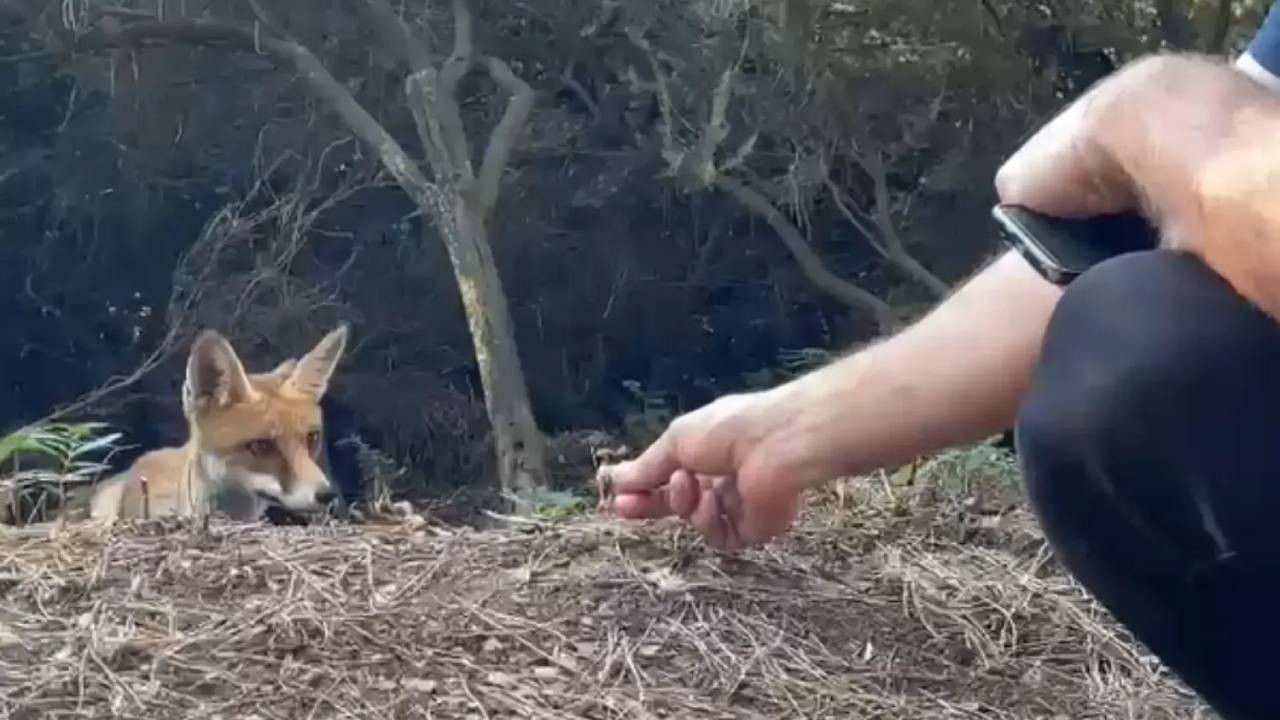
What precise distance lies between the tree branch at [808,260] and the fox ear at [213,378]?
179 centimetres

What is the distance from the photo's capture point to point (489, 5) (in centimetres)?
498

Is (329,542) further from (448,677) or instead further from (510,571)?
(448,677)

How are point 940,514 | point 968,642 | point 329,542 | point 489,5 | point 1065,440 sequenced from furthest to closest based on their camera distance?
point 489,5
point 940,514
point 329,542
point 968,642
point 1065,440

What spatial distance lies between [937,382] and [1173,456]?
0.29m

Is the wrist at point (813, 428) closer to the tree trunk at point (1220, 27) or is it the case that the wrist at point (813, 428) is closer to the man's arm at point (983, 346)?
the man's arm at point (983, 346)

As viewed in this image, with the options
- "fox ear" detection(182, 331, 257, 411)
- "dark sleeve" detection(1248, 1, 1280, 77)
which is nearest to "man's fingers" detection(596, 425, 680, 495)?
"dark sleeve" detection(1248, 1, 1280, 77)

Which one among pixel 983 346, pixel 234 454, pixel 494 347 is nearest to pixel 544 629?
pixel 983 346

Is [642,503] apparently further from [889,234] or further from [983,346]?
[889,234]

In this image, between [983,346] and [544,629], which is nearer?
[983,346]

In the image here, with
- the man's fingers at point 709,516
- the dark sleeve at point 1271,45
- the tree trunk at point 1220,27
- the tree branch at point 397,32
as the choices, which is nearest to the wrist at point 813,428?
the man's fingers at point 709,516

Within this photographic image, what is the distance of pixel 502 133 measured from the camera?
4.89 meters

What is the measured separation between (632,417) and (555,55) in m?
1.19

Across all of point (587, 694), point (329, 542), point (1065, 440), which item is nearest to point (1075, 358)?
point (1065, 440)

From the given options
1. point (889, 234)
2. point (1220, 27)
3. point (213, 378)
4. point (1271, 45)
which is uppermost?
point (1271, 45)
